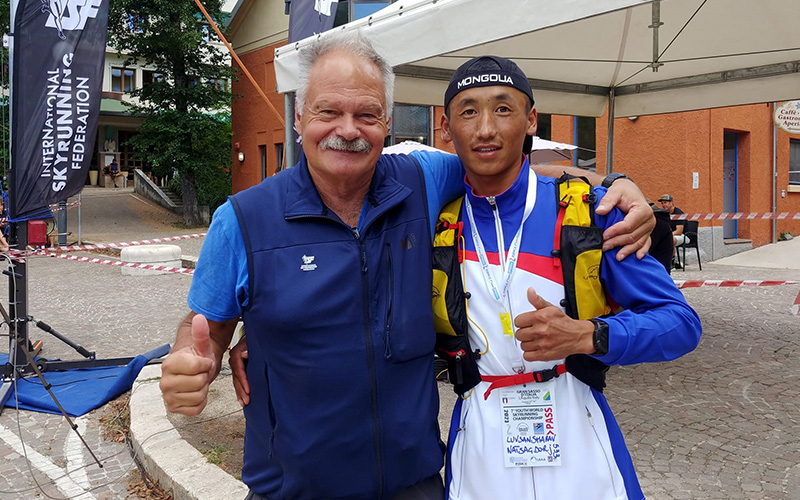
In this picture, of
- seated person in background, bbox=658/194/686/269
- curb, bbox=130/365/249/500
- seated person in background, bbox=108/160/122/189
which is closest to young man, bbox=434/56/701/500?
curb, bbox=130/365/249/500

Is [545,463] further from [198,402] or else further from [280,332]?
[198,402]

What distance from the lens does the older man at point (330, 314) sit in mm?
1782

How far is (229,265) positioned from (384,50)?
10.7ft

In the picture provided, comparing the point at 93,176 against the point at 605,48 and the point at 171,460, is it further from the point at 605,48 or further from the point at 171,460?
the point at 171,460

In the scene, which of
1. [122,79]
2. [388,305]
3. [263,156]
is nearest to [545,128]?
[263,156]

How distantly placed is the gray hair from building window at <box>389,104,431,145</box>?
16950 mm

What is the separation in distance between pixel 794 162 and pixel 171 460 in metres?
19.5

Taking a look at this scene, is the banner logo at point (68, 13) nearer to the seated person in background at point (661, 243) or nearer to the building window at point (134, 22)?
the seated person in background at point (661, 243)

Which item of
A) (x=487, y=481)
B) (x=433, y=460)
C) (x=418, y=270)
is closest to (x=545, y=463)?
(x=487, y=481)

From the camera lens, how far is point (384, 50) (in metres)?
4.67

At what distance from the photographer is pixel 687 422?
4.55m

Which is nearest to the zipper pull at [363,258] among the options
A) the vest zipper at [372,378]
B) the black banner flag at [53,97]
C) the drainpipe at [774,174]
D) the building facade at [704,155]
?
the vest zipper at [372,378]

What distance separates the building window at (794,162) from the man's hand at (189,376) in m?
20.3

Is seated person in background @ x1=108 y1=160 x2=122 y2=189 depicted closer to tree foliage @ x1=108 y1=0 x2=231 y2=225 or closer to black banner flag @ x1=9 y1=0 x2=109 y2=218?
tree foliage @ x1=108 y1=0 x2=231 y2=225
